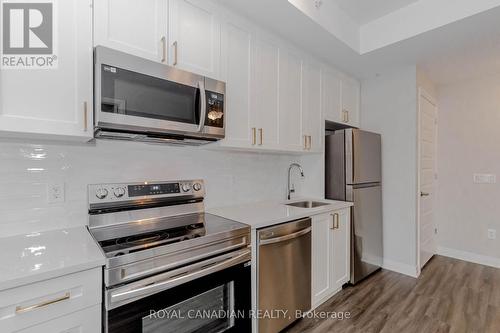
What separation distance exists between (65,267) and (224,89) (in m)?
1.32

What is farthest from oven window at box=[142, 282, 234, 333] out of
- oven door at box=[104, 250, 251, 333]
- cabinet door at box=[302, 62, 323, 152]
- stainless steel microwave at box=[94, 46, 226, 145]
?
cabinet door at box=[302, 62, 323, 152]

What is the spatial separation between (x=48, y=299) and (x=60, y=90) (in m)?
0.91

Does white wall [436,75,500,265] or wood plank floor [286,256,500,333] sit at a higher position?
white wall [436,75,500,265]

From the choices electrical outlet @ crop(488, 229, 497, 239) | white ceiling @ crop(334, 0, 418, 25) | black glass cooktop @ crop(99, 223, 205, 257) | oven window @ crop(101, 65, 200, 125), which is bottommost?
electrical outlet @ crop(488, 229, 497, 239)

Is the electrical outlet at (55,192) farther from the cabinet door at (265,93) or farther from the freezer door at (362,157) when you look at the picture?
the freezer door at (362,157)

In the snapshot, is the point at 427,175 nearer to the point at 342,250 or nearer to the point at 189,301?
the point at 342,250

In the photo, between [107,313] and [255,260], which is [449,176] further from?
[107,313]

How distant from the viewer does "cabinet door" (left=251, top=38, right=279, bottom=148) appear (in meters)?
2.10

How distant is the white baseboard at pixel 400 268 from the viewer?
290 centimetres

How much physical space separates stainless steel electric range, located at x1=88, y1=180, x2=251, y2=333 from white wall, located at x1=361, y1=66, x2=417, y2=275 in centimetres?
222

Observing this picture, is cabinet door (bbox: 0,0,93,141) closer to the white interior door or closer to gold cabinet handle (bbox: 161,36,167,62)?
gold cabinet handle (bbox: 161,36,167,62)

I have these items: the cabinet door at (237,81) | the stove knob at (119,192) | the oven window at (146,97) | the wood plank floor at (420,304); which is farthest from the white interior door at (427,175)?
the stove knob at (119,192)

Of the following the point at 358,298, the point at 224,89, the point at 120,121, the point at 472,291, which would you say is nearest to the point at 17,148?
the point at 120,121

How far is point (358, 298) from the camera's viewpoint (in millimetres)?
2430
